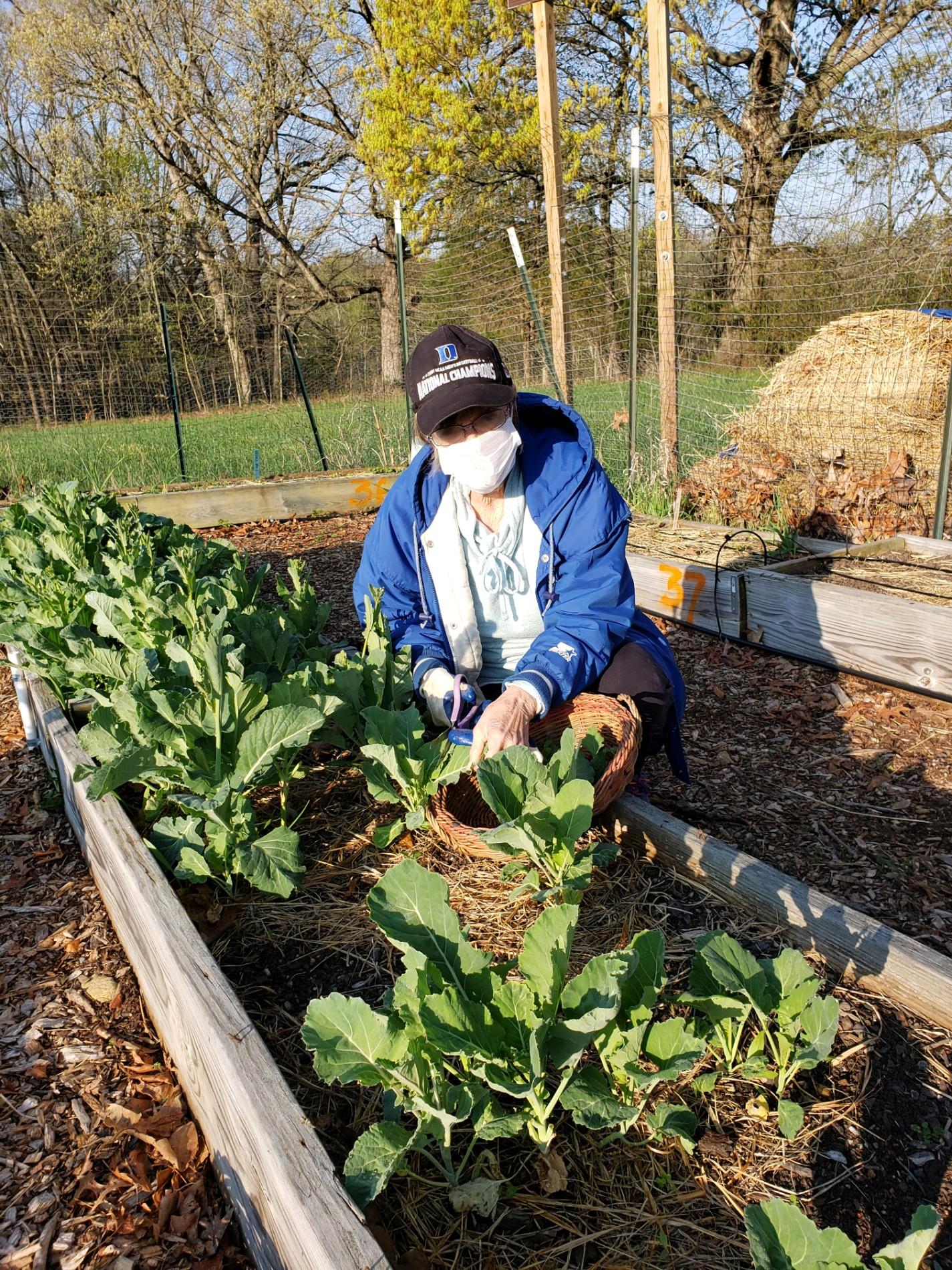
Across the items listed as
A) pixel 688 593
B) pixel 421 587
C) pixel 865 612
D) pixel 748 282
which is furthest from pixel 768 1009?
pixel 748 282

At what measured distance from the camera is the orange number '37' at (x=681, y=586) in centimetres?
459

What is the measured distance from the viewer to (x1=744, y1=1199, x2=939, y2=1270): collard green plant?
970mm

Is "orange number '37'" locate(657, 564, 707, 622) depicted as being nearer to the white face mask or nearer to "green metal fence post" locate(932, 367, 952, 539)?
"green metal fence post" locate(932, 367, 952, 539)

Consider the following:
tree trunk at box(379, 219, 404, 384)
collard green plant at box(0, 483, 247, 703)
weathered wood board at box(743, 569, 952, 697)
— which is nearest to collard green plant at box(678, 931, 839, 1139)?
collard green plant at box(0, 483, 247, 703)

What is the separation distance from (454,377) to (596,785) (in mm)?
1143

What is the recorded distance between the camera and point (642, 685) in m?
2.47

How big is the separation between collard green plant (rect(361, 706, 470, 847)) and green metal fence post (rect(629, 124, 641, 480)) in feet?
15.8

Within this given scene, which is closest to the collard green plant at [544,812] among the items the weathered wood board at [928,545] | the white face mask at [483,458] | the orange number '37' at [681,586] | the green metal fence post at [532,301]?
the white face mask at [483,458]

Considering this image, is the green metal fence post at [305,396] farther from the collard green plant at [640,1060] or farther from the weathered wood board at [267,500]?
the collard green plant at [640,1060]

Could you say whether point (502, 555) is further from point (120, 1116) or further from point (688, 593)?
point (688, 593)

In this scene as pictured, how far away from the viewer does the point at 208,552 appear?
3631 millimetres

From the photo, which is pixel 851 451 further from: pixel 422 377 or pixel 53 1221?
pixel 53 1221

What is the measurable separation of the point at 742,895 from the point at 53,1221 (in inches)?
58.7

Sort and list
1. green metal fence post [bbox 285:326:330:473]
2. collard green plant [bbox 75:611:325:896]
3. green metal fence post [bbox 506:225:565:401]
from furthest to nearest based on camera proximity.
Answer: green metal fence post [bbox 285:326:330:473], green metal fence post [bbox 506:225:565:401], collard green plant [bbox 75:611:325:896]
